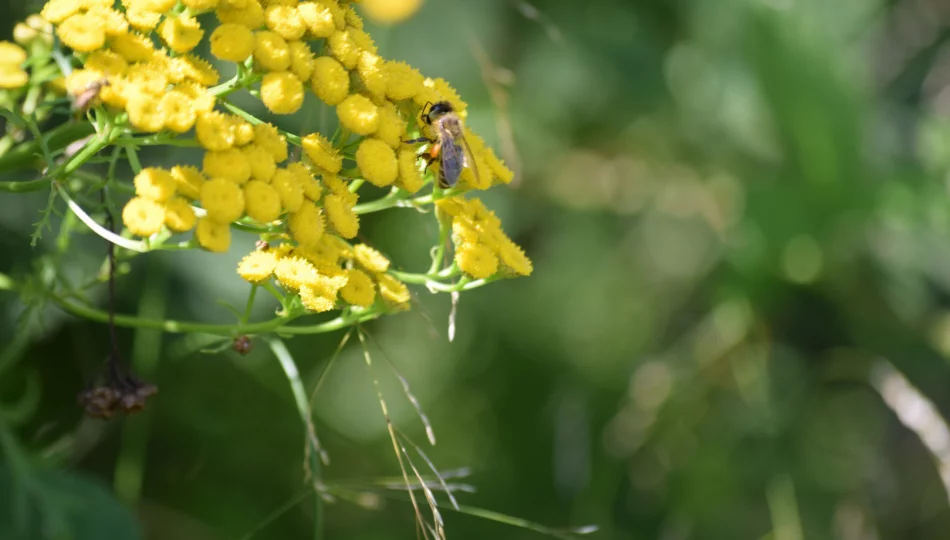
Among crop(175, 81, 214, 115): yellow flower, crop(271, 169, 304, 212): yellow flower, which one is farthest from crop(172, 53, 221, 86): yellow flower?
crop(271, 169, 304, 212): yellow flower

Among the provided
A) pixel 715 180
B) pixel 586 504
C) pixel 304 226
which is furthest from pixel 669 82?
pixel 304 226

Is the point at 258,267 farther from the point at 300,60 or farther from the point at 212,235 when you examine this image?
the point at 300,60

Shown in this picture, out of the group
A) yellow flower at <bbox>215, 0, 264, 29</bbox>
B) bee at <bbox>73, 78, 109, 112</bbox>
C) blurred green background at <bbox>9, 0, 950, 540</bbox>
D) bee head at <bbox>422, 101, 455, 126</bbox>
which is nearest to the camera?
bee at <bbox>73, 78, 109, 112</bbox>

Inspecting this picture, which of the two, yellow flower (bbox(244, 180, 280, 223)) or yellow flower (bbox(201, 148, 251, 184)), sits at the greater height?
yellow flower (bbox(201, 148, 251, 184))

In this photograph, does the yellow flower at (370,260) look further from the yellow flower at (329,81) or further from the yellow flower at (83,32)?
the yellow flower at (83,32)

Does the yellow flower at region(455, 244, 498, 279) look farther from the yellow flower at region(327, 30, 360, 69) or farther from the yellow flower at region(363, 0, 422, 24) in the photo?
the yellow flower at region(363, 0, 422, 24)

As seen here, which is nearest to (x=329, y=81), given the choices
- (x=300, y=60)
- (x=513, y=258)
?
(x=300, y=60)

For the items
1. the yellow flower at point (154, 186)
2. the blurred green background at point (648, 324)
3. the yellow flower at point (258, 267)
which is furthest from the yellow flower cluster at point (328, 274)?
the blurred green background at point (648, 324)
